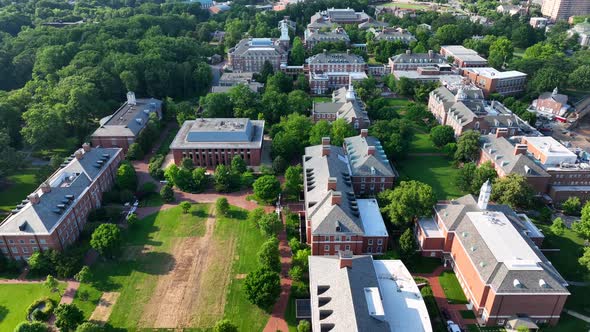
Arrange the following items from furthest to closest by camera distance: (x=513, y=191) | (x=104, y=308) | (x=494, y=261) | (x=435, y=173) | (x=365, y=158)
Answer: (x=435, y=173) → (x=365, y=158) → (x=513, y=191) → (x=104, y=308) → (x=494, y=261)

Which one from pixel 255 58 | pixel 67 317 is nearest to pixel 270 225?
pixel 67 317

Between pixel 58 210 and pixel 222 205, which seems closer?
pixel 58 210

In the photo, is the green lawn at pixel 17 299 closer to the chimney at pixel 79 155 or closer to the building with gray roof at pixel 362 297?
the chimney at pixel 79 155

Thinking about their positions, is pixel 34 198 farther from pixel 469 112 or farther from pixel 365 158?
pixel 469 112

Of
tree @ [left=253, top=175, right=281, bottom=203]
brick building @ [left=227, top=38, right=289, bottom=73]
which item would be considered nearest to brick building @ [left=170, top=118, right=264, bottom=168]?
tree @ [left=253, top=175, right=281, bottom=203]

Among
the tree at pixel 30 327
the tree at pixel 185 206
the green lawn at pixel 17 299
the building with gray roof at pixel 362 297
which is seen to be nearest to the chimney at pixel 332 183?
the building with gray roof at pixel 362 297

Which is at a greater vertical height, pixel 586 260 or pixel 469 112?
pixel 469 112

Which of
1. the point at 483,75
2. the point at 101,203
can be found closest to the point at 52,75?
the point at 101,203
